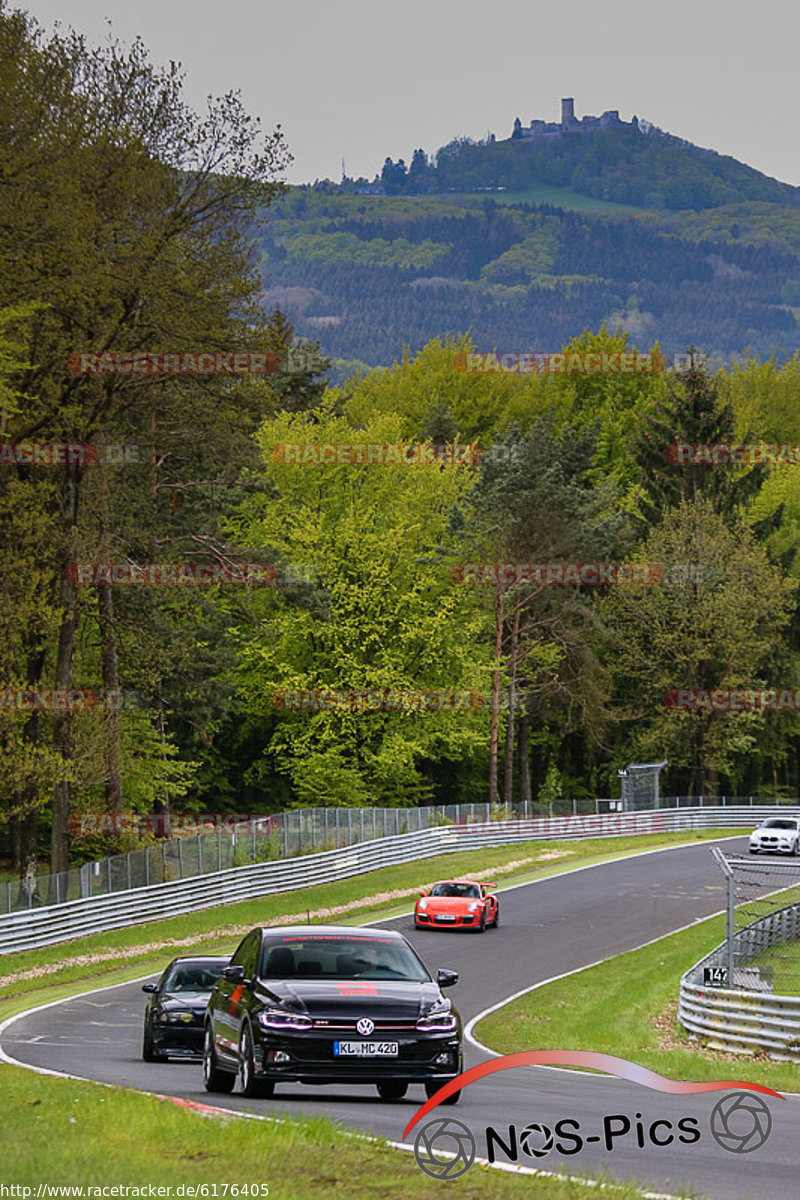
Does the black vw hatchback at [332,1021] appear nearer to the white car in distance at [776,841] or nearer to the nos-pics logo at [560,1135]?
the nos-pics logo at [560,1135]

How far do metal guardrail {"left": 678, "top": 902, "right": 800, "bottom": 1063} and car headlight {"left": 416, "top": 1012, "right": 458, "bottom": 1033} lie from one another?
32.4 ft

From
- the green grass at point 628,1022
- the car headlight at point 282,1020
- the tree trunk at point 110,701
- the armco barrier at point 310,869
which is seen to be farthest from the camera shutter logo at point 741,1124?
the tree trunk at point 110,701

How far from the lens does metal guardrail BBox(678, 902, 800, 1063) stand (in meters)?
21.4

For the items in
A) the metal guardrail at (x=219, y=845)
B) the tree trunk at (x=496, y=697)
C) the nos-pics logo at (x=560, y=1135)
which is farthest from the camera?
Result: the tree trunk at (x=496, y=697)

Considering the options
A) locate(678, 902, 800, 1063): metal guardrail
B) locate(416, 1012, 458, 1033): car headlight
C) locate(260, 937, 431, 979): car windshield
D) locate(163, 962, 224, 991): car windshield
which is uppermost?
locate(260, 937, 431, 979): car windshield

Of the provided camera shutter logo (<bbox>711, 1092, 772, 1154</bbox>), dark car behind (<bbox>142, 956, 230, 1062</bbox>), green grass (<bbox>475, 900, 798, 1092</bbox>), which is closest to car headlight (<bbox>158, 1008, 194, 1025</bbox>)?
dark car behind (<bbox>142, 956, 230, 1062</bbox>)

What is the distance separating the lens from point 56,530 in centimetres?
3891

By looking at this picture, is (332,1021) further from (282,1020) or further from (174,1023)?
(174,1023)

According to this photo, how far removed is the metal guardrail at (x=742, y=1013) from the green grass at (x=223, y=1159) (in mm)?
11526

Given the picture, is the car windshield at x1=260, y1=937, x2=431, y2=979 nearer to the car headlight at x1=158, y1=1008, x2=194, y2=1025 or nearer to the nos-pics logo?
the nos-pics logo

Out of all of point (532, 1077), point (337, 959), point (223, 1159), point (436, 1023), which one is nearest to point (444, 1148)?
point (223, 1159)

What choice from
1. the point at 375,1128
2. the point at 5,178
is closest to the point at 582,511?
the point at 5,178

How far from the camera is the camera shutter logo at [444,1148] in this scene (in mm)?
9242

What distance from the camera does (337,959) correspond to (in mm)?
13727
